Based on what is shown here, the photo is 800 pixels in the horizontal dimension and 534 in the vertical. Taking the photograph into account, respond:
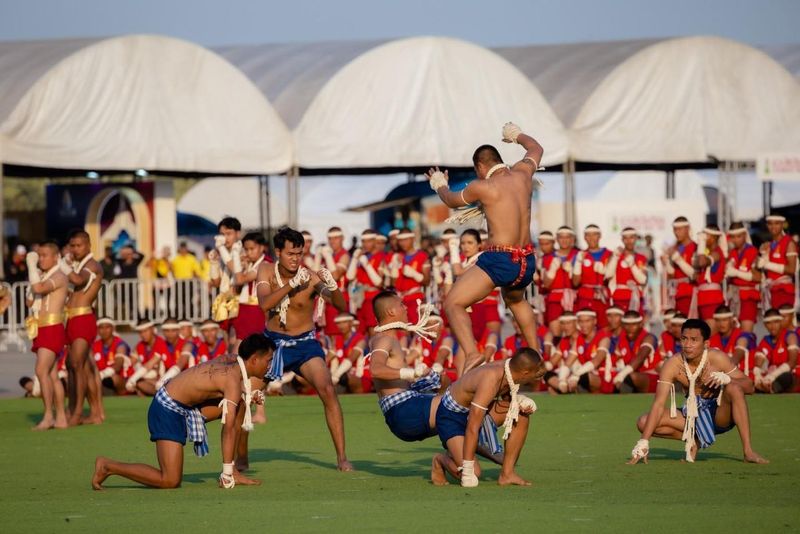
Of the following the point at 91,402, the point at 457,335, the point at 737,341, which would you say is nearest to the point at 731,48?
the point at 737,341

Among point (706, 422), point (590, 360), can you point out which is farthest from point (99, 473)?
point (590, 360)

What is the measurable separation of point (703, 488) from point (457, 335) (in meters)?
2.31

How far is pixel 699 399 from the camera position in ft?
38.2

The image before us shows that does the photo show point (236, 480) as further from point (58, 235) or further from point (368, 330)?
point (58, 235)

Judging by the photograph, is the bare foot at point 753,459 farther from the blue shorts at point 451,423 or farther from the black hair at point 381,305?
the black hair at point 381,305

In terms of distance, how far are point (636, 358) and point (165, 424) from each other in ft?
30.2

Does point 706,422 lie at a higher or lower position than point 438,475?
higher

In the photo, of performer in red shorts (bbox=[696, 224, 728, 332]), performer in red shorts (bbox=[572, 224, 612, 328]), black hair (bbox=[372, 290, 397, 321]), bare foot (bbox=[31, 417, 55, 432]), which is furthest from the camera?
performer in red shorts (bbox=[572, 224, 612, 328])

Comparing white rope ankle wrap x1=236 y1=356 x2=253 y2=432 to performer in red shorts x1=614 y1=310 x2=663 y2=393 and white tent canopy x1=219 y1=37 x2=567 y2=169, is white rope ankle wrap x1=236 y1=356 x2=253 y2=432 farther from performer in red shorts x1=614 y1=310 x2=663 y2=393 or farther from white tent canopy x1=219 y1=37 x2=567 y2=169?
white tent canopy x1=219 y1=37 x2=567 y2=169

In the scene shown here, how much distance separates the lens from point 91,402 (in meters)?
15.6

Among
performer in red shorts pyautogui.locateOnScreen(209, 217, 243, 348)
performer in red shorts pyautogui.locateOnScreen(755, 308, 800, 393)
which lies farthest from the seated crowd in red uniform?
performer in red shorts pyautogui.locateOnScreen(209, 217, 243, 348)

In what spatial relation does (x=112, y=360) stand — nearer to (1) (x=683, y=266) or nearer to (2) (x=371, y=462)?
(1) (x=683, y=266)

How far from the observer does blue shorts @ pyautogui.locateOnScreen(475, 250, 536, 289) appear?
11219mm

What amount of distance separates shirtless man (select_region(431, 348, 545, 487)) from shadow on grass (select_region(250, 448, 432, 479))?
0.74m
